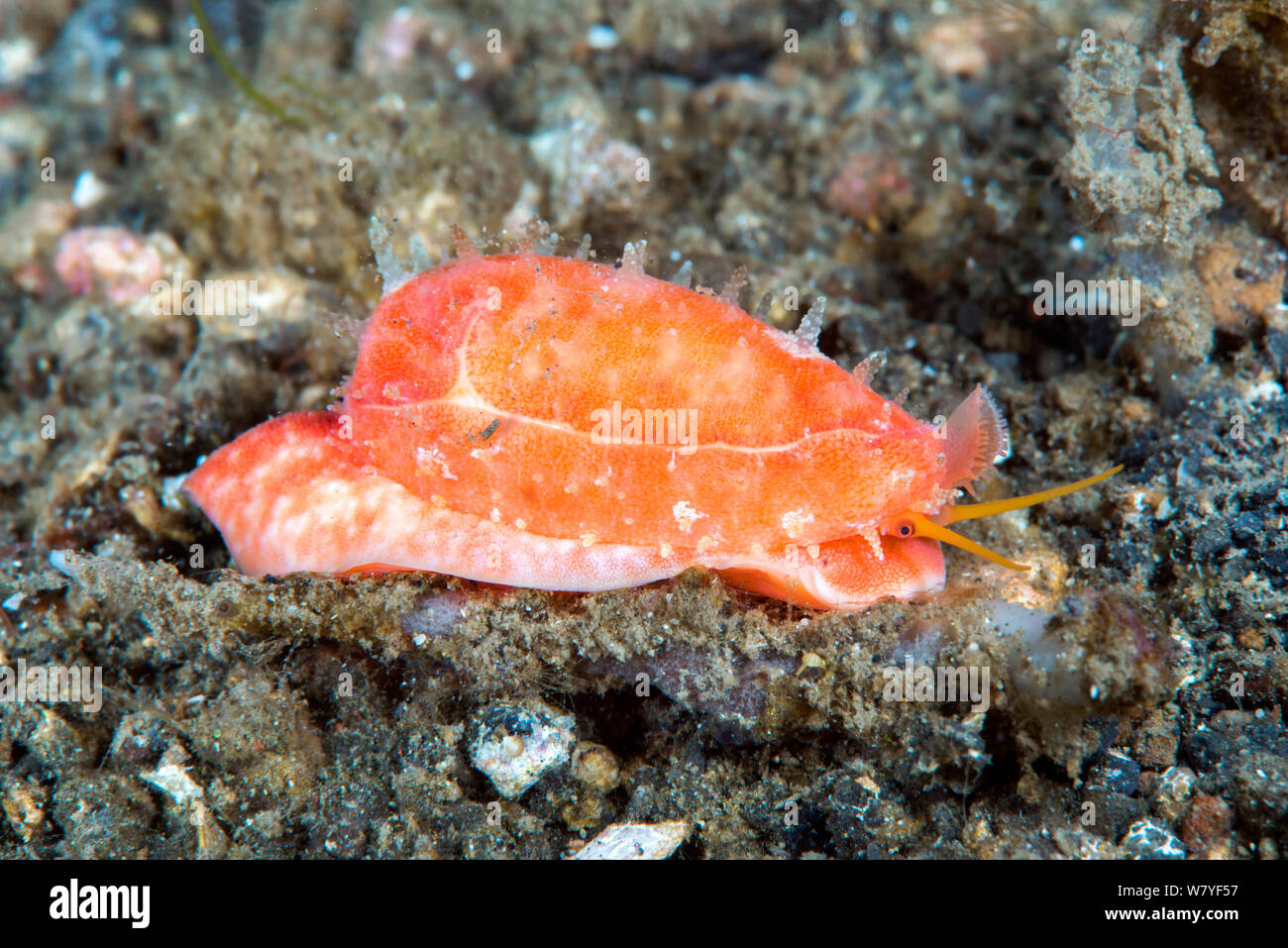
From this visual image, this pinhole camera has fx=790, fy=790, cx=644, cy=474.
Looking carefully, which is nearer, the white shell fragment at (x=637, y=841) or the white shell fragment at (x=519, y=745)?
the white shell fragment at (x=637, y=841)

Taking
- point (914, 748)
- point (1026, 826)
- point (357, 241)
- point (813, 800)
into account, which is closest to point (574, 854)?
point (813, 800)

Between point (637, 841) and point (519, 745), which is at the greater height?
point (519, 745)

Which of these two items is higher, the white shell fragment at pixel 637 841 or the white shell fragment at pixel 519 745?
the white shell fragment at pixel 519 745

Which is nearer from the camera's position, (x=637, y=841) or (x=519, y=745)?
(x=637, y=841)
